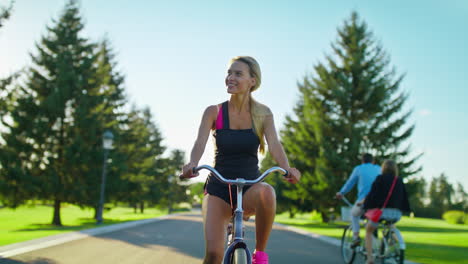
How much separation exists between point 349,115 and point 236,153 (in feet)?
81.6

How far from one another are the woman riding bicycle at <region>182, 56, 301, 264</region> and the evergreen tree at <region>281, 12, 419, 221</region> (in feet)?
71.5

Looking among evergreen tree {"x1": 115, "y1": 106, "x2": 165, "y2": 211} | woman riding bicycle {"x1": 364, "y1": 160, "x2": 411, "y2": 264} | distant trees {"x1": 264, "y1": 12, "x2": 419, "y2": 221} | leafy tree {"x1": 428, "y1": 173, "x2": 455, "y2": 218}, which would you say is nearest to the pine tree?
evergreen tree {"x1": 115, "y1": 106, "x2": 165, "y2": 211}

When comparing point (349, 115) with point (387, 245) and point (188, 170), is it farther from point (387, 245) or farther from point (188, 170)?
point (188, 170)

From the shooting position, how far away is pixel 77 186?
71.9 ft

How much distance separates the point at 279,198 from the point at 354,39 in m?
13.5

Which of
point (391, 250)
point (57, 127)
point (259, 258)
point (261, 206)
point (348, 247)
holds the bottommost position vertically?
point (348, 247)

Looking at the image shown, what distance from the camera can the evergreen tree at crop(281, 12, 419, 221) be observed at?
24.8m

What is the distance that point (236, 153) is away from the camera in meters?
2.94

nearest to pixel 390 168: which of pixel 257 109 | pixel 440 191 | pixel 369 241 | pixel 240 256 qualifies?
pixel 369 241

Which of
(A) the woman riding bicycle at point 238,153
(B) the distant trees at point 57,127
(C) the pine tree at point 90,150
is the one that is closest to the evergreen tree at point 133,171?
(C) the pine tree at point 90,150

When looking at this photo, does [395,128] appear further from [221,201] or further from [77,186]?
[221,201]

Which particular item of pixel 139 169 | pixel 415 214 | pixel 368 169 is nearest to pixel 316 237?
pixel 368 169

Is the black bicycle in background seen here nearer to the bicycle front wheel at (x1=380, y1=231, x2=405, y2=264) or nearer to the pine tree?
the bicycle front wheel at (x1=380, y1=231, x2=405, y2=264)

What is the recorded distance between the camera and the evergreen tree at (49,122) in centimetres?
2119
